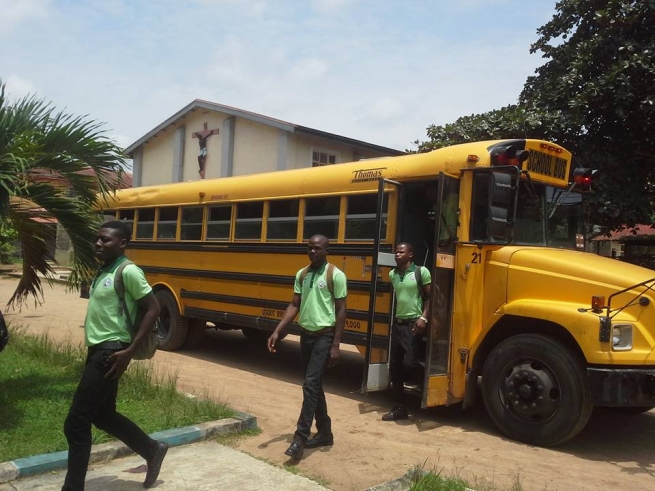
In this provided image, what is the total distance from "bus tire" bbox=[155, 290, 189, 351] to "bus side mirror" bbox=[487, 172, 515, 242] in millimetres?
5414

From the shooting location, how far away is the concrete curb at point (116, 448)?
13.6ft

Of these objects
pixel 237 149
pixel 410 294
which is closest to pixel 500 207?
pixel 410 294

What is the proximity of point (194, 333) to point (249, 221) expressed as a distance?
243 centimetres

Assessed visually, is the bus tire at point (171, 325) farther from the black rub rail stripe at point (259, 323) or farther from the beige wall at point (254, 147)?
the beige wall at point (254, 147)

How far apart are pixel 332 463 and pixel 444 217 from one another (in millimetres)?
2572

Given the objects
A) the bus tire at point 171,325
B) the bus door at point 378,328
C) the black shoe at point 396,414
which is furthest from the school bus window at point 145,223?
the black shoe at point 396,414

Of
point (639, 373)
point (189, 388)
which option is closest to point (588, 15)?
point (639, 373)

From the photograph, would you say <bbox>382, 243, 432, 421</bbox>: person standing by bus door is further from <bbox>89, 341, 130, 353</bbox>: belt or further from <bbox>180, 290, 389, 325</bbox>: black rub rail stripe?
<bbox>89, 341, 130, 353</bbox>: belt

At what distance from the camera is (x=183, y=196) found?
9383mm

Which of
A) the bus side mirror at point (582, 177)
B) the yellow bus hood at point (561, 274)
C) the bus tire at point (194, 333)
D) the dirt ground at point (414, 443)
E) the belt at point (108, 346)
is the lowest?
the dirt ground at point (414, 443)

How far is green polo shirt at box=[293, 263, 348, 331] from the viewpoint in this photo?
504 cm

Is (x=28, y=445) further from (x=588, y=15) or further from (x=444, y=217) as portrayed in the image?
(x=588, y=15)

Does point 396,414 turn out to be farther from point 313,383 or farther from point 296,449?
point 296,449

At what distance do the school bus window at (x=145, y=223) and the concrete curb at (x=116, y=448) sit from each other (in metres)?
5.20
